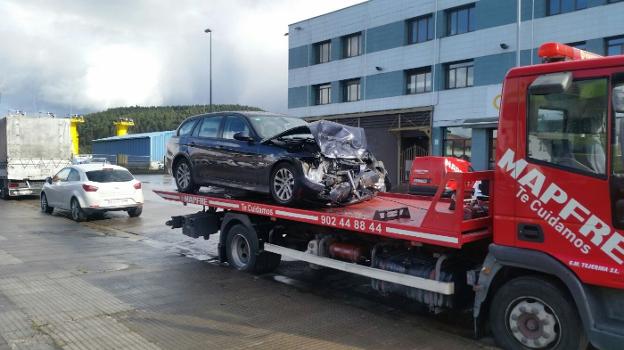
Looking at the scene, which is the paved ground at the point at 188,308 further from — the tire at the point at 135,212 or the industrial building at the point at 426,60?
the industrial building at the point at 426,60

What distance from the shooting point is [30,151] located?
20.6 m

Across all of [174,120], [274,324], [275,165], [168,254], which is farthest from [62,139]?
[174,120]

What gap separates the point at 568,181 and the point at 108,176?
1299 cm

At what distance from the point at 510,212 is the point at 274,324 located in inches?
105

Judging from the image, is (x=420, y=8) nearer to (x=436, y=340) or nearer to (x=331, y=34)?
(x=331, y=34)

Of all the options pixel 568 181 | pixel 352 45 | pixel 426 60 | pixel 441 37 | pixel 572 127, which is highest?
pixel 352 45

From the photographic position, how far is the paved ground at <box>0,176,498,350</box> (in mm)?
5094

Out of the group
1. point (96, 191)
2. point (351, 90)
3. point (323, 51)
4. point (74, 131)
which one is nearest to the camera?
point (96, 191)

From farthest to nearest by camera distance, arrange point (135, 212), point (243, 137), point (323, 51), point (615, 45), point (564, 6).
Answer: point (323, 51) < point (564, 6) < point (615, 45) < point (135, 212) < point (243, 137)

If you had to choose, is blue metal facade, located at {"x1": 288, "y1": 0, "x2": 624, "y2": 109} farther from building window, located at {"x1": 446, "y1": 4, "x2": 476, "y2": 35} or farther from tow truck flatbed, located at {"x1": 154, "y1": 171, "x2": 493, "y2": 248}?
tow truck flatbed, located at {"x1": 154, "y1": 171, "x2": 493, "y2": 248}

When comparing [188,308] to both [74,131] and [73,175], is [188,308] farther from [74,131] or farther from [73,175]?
[74,131]

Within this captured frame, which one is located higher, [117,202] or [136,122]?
[136,122]

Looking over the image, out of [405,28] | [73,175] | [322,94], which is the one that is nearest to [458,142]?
[405,28]

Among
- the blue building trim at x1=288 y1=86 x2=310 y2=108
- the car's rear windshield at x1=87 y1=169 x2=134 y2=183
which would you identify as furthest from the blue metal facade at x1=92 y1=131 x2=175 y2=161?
the car's rear windshield at x1=87 y1=169 x2=134 y2=183
